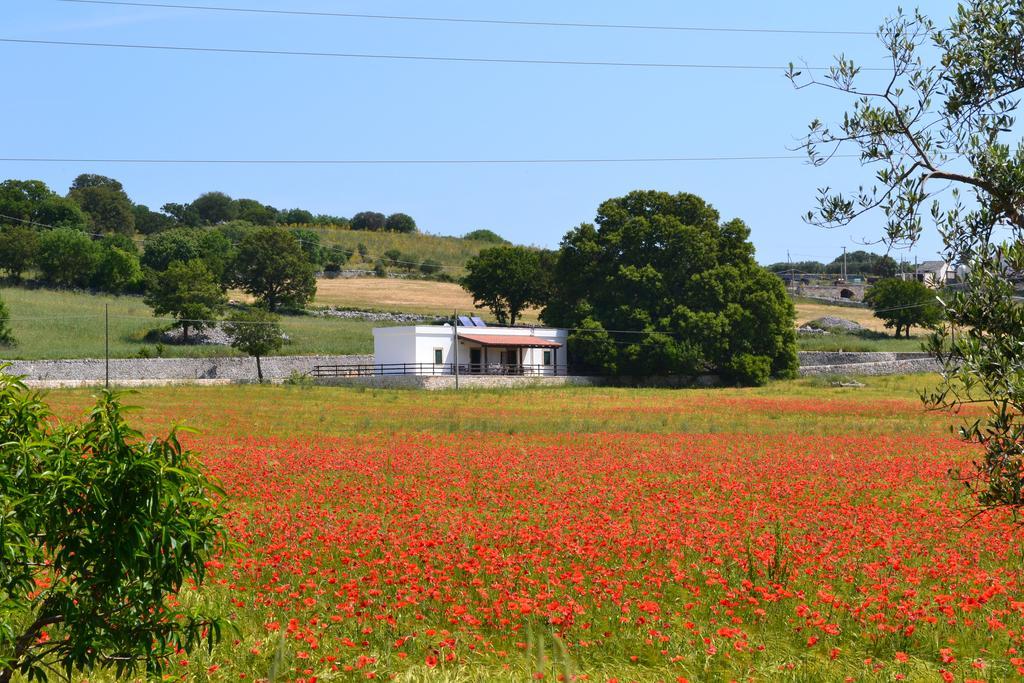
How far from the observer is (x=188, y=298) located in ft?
271

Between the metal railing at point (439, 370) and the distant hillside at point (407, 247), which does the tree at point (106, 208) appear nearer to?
the distant hillside at point (407, 247)

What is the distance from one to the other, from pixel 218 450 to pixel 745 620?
54.2 feet

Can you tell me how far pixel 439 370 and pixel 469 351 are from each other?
3888 mm

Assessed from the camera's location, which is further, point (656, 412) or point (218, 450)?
point (656, 412)

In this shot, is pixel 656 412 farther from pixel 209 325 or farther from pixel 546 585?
pixel 209 325

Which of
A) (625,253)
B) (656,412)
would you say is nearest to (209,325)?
(625,253)

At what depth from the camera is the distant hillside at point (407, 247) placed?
A: 505ft

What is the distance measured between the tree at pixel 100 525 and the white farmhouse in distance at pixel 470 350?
63.3m

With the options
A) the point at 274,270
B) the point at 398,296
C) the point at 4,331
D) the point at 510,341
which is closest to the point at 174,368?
the point at 4,331

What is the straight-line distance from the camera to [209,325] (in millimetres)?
83875

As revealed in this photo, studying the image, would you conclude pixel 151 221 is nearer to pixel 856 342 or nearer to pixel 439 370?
pixel 439 370

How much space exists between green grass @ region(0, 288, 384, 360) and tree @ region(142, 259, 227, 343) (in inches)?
105

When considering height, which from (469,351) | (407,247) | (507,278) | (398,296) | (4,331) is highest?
(407,247)

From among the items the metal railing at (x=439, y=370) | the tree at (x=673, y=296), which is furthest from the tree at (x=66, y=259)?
the tree at (x=673, y=296)
